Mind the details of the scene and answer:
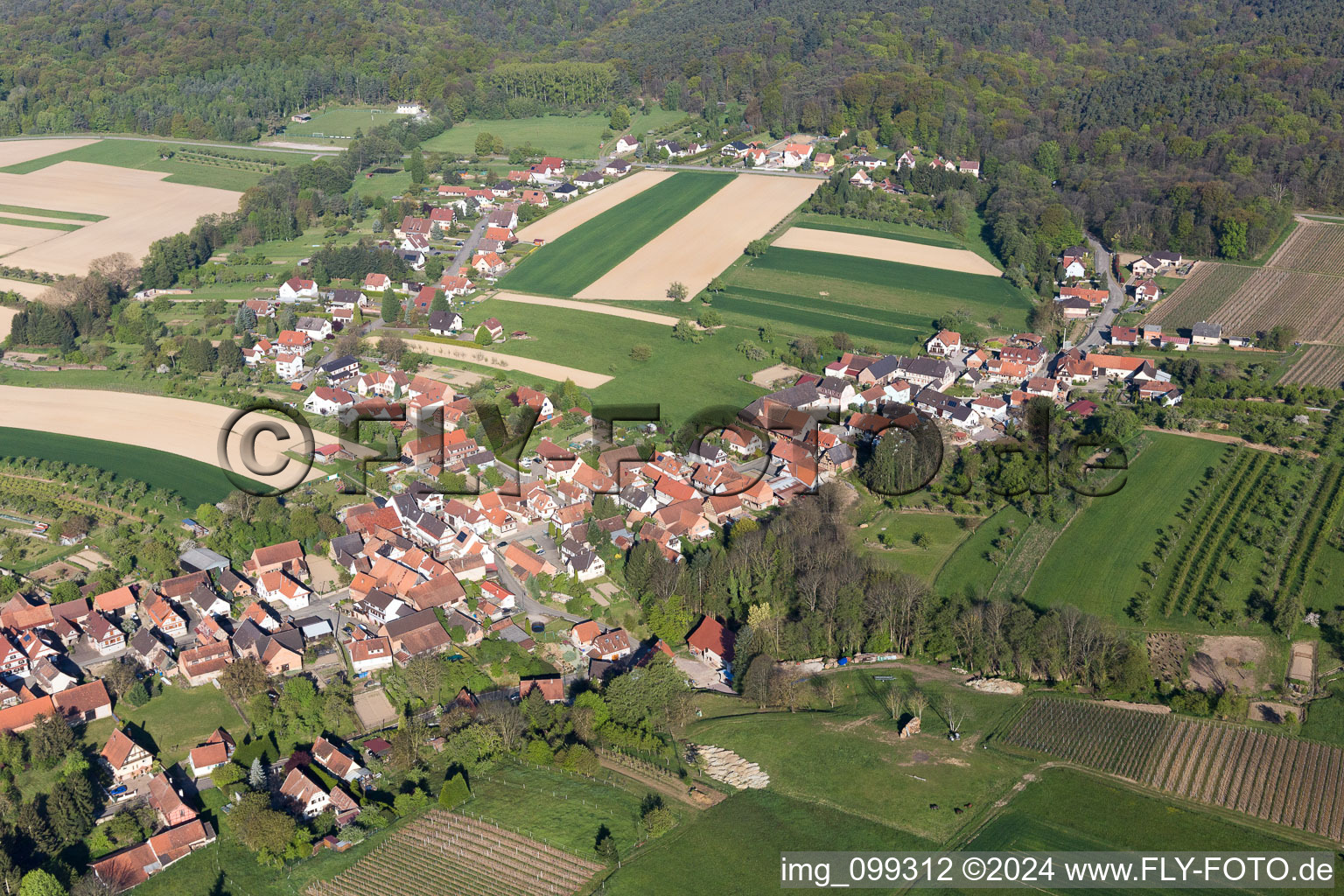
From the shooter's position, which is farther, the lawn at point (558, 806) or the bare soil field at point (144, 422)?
the bare soil field at point (144, 422)

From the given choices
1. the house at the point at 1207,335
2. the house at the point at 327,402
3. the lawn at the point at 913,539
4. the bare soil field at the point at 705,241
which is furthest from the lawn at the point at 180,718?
the house at the point at 1207,335

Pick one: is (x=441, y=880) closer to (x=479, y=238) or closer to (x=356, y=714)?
(x=356, y=714)

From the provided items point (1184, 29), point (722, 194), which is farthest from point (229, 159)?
point (1184, 29)

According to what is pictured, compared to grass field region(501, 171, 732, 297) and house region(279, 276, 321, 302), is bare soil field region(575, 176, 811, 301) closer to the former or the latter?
grass field region(501, 171, 732, 297)

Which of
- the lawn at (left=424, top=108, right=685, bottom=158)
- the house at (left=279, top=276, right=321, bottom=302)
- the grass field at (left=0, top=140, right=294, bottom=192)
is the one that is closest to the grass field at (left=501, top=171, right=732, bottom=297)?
the house at (left=279, top=276, right=321, bottom=302)

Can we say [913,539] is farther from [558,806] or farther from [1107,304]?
[1107,304]

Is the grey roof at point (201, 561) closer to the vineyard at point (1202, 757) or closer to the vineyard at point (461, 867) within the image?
the vineyard at point (461, 867)
